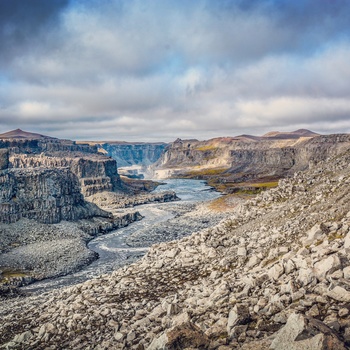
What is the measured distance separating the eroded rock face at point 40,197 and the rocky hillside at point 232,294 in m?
79.6

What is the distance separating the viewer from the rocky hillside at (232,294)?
1464 centimetres

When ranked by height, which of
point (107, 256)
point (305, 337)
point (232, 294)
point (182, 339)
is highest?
point (305, 337)

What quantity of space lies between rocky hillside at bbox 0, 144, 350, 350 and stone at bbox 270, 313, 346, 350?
0.10 ft

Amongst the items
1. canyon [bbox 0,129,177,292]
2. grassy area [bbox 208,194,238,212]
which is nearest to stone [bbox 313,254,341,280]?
canyon [bbox 0,129,177,292]

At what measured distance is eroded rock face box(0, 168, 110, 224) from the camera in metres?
106

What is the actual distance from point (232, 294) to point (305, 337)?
7.17 m

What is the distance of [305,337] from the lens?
40.4 feet

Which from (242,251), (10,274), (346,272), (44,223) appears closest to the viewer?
(346,272)

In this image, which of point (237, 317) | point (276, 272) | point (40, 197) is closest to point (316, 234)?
point (276, 272)

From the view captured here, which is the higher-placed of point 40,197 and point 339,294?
point 339,294

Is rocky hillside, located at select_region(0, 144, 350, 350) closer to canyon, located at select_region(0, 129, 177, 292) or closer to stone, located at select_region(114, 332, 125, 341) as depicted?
stone, located at select_region(114, 332, 125, 341)

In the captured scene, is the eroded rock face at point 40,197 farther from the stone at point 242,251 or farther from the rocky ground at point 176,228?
the stone at point 242,251

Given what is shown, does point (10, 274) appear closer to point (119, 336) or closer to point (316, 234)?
point (119, 336)

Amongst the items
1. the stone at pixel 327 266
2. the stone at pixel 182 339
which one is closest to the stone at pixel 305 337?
the stone at pixel 182 339
